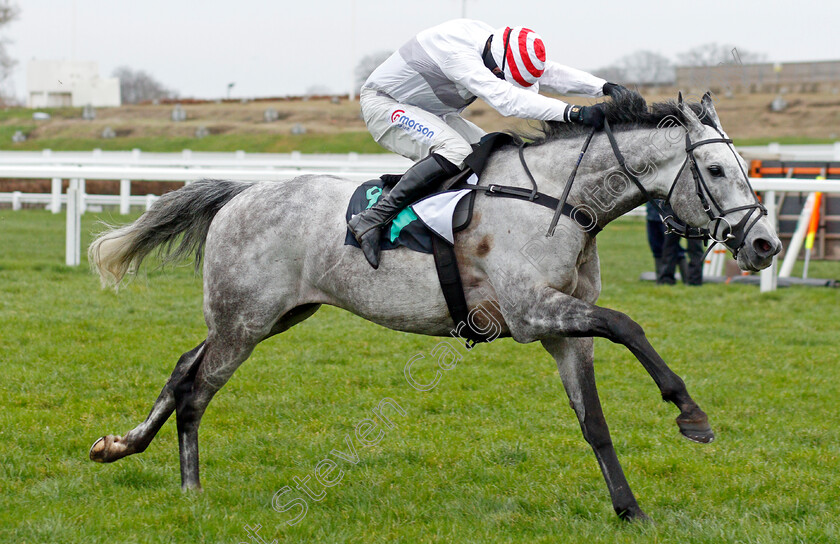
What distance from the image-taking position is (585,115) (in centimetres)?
431

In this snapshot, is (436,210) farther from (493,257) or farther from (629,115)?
(629,115)

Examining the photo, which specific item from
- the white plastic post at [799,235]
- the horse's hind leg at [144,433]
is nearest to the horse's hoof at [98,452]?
the horse's hind leg at [144,433]

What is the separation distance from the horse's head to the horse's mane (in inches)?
1.6

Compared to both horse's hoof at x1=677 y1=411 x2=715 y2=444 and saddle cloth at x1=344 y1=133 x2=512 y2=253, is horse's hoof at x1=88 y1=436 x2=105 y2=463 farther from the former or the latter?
horse's hoof at x1=677 y1=411 x2=715 y2=444

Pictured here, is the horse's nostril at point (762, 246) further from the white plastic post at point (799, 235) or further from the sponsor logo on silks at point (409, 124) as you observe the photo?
the white plastic post at point (799, 235)

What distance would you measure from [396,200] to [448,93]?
74 centimetres

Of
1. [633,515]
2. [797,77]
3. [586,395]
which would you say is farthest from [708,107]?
[797,77]

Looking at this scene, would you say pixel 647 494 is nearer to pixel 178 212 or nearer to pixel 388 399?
pixel 388 399

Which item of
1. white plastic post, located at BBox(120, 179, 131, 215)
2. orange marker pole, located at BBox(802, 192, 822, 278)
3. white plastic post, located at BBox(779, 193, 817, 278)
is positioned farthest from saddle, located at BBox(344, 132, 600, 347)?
white plastic post, located at BBox(120, 179, 131, 215)

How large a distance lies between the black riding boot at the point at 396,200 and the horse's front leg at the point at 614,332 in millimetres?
843

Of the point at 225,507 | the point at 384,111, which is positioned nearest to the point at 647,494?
the point at 225,507

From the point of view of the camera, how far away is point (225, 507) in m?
4.37

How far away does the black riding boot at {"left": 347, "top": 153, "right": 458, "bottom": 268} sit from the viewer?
444cm

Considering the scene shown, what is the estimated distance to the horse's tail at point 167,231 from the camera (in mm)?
5258
